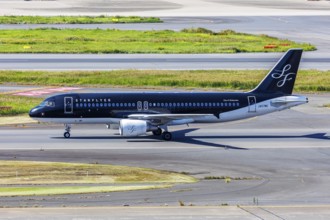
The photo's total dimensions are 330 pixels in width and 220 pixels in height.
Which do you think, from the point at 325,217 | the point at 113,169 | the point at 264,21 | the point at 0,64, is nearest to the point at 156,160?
the point at 113,169

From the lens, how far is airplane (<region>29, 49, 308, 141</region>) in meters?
64.2

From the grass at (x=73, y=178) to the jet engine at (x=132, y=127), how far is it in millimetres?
7839

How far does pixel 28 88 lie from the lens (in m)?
91.2

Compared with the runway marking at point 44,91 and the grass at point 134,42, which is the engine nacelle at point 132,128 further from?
the grass at point 134,42

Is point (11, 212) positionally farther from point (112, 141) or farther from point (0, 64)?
point (0, 64)

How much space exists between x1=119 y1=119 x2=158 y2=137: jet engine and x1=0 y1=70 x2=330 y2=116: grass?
1152 inches

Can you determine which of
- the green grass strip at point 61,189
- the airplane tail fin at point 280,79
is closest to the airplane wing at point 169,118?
the airplane tail fin at point 280,79

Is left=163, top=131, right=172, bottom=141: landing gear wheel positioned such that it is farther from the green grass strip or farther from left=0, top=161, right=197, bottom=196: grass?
the green grass strip

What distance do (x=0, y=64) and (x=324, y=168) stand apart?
6149 centimetres

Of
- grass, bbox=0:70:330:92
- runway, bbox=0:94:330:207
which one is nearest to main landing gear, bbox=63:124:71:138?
runway, bbox=0:94:330:207

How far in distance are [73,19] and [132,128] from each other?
345 feet

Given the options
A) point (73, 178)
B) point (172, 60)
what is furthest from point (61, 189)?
point (172, 60)

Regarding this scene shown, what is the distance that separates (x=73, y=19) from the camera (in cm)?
16450

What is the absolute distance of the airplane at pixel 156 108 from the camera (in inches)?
2527
